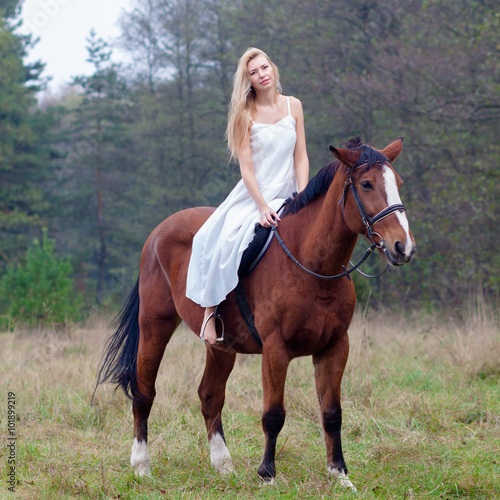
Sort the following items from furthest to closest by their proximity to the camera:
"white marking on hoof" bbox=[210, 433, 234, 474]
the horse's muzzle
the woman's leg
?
"white marking on hoof" bbox=[210, 433, 234, 474] < the woman's leg < the horse's muzzle

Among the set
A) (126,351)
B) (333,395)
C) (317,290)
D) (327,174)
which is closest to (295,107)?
(327,174)

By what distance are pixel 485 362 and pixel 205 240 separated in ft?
12.5

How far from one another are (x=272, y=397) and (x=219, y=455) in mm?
1088

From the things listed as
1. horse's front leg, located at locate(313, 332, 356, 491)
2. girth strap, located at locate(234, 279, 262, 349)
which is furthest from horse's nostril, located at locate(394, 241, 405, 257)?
girth strap, located at locate(234, 279, 262, 349)

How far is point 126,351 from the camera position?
4805 millimetres

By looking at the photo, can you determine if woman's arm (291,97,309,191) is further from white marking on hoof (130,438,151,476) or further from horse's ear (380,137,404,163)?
white marking on hoof (130,438,151,476)

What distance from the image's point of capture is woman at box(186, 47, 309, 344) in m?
3.80

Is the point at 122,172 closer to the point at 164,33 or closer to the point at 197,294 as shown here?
the point at 164,33

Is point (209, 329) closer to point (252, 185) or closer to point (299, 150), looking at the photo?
point (252, 185)

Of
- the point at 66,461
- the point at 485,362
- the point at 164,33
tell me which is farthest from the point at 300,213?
the point at 164,33

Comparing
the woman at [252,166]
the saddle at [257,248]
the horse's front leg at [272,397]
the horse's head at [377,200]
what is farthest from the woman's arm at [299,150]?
the horse's front leg at [272,397]

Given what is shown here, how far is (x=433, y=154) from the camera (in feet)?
43.5

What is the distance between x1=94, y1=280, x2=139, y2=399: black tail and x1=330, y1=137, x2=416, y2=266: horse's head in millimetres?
2364

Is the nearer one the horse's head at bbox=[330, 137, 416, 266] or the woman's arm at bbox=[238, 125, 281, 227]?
the horse's head at bbox=[330, 137, 416, 266]
